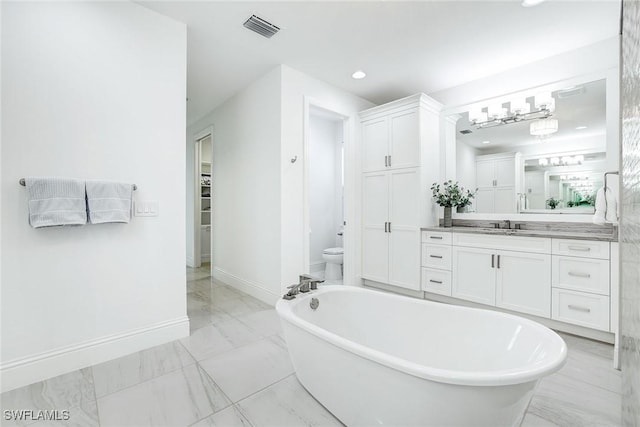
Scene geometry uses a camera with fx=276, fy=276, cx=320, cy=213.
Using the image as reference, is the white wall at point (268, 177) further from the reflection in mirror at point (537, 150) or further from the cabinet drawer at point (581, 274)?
the cabinet drawer at point (581, 274)

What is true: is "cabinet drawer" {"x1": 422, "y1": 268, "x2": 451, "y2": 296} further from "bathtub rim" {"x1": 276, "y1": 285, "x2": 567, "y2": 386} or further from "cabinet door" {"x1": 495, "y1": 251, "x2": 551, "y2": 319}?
"bathtub rim" {"x1": 276, "y1": 285, "x2": 567, "y2": 386}

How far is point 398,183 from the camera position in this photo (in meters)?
3.42

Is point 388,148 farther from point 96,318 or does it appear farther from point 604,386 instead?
point 96,318

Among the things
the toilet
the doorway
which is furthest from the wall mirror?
the doorway

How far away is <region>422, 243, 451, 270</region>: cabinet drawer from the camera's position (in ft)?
9.96

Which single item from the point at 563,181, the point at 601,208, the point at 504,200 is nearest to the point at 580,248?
the point at 601,208

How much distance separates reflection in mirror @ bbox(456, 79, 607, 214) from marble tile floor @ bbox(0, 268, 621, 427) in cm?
140

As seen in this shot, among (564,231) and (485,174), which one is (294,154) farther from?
(564,231)

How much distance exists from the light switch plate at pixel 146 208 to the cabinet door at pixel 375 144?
253 cm

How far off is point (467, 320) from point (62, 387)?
2.47m

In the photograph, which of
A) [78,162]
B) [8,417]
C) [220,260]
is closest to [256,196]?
A: [220,260]

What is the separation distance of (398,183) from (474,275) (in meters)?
1.32

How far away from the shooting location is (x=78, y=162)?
187 cm

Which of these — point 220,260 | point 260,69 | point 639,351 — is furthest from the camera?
point 220,260
